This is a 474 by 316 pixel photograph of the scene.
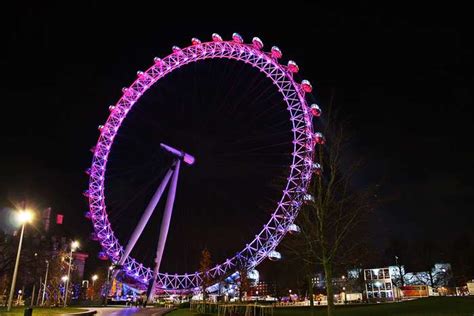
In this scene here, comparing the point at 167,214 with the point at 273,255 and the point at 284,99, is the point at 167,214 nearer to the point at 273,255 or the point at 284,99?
the point at 273,255

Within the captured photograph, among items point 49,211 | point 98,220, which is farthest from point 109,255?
point 49,211

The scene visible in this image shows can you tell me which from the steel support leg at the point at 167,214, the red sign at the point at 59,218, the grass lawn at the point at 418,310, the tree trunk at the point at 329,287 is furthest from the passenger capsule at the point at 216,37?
the red sign at the point at 59,218

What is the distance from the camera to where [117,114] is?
46219 millimetres

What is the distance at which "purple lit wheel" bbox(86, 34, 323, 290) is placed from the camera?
39.4m

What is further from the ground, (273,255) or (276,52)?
(276,52)

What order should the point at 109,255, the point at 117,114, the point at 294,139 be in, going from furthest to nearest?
1. the point at 109,255
2. the point at 117,114
3. the point at 294,139

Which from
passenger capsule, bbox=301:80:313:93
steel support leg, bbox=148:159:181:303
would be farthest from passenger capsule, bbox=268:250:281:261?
passenger capsule, bbox=301:80:313:93

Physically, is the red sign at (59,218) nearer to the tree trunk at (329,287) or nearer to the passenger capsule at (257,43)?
the passenger capsule at (257,43)

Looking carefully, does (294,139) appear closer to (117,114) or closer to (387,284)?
(117,114)

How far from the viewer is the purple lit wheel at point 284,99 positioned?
39.4 m

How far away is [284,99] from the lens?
40.5 meters

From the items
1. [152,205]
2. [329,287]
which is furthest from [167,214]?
[329,287]

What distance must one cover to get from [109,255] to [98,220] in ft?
20.8

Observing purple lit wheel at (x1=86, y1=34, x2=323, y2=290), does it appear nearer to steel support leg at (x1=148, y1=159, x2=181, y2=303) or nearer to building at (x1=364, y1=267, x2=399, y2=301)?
steel support leg at (x1=148, y1=159, x2=181, y2=303)
